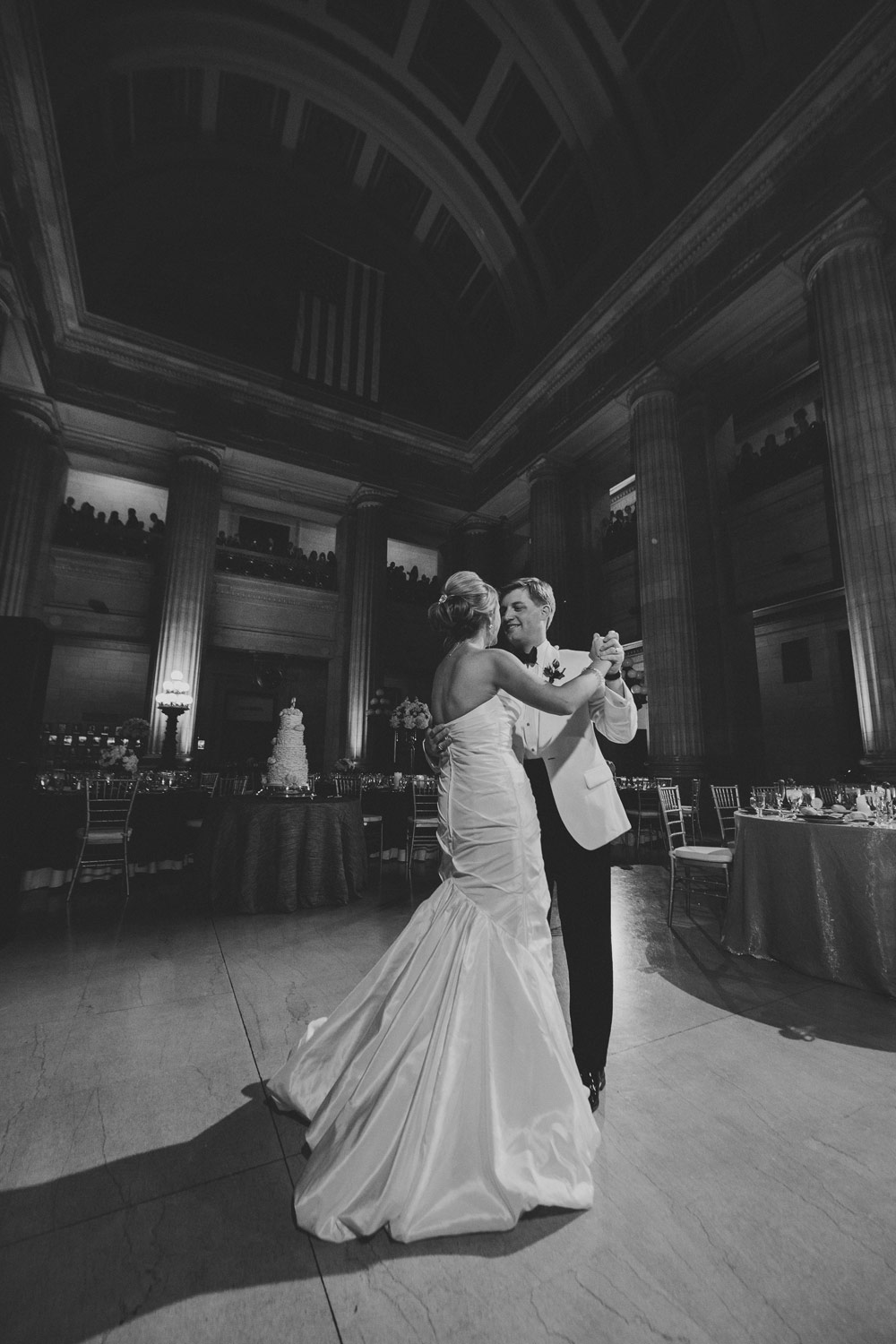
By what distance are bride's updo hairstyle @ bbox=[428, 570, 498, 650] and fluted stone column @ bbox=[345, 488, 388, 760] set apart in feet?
37.5

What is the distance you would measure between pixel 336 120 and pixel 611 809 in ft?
58.3

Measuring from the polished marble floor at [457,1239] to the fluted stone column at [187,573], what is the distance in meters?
8.92

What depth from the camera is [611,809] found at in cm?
196

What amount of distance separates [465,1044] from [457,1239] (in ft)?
1.28

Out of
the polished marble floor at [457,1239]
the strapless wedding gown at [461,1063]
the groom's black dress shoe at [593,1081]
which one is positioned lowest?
the polished marble floor at [457,1239]

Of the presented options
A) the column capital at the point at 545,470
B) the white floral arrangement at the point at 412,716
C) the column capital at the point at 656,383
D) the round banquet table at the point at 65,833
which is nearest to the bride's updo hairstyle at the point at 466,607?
the round banquet table at the point at 65,833

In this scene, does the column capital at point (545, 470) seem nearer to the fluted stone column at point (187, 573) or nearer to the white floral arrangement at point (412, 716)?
the white floral arrangement at point (412, 716)

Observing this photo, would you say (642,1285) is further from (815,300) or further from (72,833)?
(815,300)

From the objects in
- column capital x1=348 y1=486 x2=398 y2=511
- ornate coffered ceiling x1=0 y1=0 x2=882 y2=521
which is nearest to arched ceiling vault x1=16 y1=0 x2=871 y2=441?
ornate coffered ceiling x1=0 y1=0 x2=882 y2=521

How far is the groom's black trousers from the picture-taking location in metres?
1.92

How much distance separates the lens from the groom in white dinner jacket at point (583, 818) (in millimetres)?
1920

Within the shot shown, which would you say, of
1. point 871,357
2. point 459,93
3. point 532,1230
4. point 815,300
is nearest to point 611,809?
point 532,1230

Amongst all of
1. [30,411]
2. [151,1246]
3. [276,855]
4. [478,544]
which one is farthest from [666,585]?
[30,411]

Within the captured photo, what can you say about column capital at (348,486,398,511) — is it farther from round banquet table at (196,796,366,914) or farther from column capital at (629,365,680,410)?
round banquet table at (196,796,366,914)
